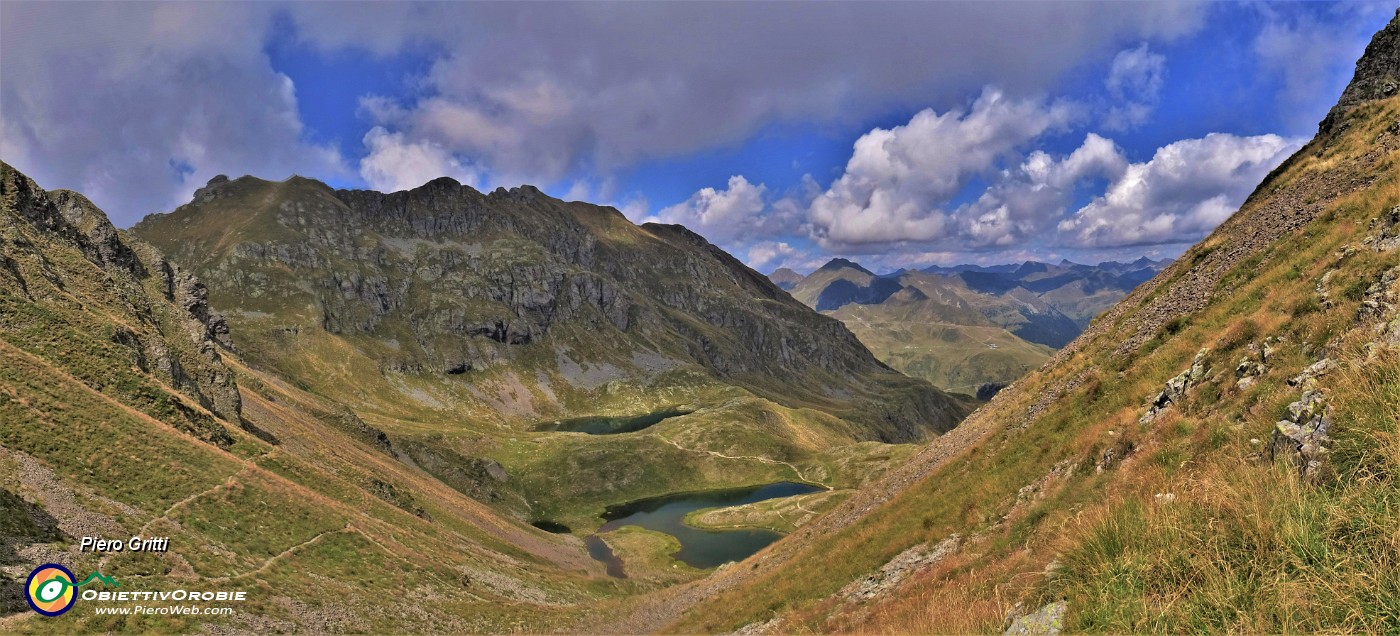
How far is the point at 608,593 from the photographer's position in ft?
218

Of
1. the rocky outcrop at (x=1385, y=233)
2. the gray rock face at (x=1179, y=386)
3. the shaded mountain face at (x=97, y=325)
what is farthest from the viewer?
the shaded mountain face at (x=97, y=325)

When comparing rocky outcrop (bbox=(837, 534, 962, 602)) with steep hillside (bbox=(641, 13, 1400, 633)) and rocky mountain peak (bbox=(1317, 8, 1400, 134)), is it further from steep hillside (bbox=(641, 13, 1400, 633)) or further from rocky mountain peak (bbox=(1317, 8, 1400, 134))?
rocky mountain peak (bbox=(1317, 8, 1400, 134))

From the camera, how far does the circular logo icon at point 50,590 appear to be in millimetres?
22266

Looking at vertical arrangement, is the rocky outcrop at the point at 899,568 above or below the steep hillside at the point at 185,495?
below

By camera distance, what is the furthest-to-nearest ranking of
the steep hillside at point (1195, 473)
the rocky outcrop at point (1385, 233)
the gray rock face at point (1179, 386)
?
the gray rock face at point (1179, 386)
the rocky outcrop at point (1385, 233)
the steep hillside at point (1195, 473)

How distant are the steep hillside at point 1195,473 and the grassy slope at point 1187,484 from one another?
61mm

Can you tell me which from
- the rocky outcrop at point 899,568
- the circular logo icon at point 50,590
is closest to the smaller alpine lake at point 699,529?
the circular logo icon at point 50,590

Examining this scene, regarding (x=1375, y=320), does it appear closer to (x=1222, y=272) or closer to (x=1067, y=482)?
(x=1067, y=482)

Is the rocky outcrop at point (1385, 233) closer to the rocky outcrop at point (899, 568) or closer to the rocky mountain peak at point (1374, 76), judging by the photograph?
the rocky outcrop at point (899, 568)

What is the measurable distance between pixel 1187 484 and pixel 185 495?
168 ft

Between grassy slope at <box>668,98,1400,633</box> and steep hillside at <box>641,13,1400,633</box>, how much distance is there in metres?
0.06

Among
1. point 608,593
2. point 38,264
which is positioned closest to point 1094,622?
point 608,593

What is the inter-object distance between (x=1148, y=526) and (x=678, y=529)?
131 m

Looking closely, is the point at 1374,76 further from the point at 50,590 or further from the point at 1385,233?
the point at 50,590
